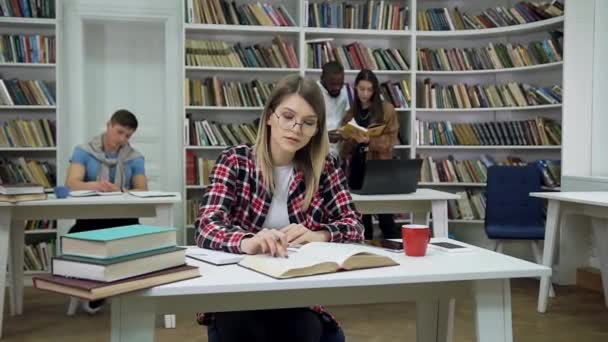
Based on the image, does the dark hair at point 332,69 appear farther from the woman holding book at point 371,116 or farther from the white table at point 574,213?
the white table at point 574,213

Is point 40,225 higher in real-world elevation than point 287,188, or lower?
lower

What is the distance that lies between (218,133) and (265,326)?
135 inches

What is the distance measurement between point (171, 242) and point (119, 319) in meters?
0.19

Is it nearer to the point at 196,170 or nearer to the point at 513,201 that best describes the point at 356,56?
the point at 196,170

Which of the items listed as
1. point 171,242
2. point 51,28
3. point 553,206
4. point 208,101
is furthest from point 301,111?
point 51,28

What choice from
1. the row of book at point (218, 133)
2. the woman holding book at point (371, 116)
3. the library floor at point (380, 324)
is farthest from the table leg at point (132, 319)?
the row of book at point (218, 133)

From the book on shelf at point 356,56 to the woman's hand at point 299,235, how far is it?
11.1 ft

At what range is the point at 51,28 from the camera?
4613mm

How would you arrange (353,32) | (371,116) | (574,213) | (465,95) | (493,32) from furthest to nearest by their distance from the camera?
(465,95) < (493,32) < (353,32) < (371,116) < (574,213)

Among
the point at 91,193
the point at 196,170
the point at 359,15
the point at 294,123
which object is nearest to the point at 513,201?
the point at 359,15

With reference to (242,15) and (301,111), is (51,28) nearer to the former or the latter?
(242,15)

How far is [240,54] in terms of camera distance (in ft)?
15.9

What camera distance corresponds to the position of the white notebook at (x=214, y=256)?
56.7 inches

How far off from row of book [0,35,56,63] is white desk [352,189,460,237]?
273 centimetres
